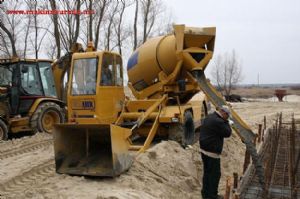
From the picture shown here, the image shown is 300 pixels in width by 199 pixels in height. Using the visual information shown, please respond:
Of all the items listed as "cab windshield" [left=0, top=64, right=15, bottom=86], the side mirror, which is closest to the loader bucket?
the side mirror

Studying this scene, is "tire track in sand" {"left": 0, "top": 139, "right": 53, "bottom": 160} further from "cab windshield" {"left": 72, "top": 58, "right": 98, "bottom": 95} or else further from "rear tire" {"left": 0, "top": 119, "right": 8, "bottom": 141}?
"cab windshield" {"left": 72, "top": 58, "right": 98, "bottom": 95}

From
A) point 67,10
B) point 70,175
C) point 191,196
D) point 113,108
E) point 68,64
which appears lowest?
point 191,196

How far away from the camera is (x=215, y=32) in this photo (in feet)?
30.1

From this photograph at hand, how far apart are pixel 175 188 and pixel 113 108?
305cm

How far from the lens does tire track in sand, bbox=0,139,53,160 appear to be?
889cm

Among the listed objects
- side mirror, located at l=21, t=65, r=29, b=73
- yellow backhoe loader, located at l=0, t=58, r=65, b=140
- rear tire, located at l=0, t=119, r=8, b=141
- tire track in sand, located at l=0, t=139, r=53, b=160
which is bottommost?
tire track in sand, located at l=0, t=139, r=53, b=160

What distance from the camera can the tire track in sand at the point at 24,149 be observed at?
29.2 feet

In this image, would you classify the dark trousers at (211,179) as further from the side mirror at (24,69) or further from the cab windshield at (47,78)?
the cab windshield at (47,78)

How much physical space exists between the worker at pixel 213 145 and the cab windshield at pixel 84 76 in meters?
3.28

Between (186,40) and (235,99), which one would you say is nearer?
(186,40)

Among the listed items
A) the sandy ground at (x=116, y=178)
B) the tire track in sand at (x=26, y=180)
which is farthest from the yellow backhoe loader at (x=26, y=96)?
the tire track in sand at (x=26, y=180)

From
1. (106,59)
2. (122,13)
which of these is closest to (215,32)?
(106,59)

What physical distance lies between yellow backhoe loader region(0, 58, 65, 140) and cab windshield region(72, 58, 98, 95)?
2.41 meters

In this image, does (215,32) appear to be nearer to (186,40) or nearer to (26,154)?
(186,40)
